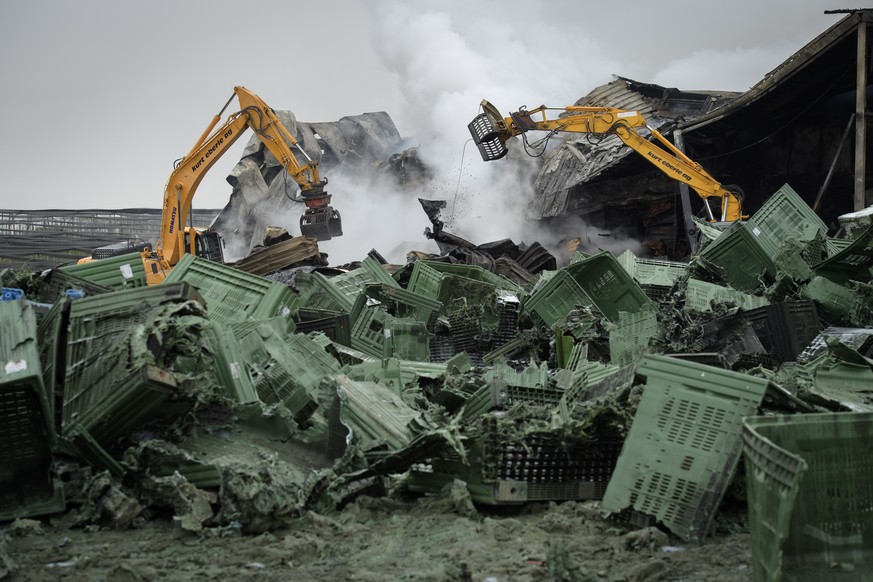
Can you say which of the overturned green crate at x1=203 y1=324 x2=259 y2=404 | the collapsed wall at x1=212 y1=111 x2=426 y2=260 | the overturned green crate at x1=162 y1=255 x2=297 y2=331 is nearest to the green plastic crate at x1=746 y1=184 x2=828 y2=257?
the overturned green crate at x1=162 y1=255 x2=297 y2=331

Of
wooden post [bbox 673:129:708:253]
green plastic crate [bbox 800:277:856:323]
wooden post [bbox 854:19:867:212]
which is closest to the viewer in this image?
green plastic crate [bbox 800:277:856:323]

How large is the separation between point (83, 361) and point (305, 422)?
1.42 metres

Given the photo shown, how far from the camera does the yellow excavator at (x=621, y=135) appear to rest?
45.5 ft

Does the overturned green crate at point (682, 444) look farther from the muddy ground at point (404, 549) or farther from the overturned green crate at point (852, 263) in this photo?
the overturned green crate at point (852, 263)

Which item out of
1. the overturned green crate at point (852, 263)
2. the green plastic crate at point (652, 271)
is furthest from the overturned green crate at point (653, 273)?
the overturned green crate at point (852, 263)

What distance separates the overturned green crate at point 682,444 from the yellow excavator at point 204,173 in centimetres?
1008

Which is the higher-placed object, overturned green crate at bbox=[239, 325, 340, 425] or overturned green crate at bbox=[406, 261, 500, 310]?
overturned green crate at bbox=[406, 261, 500, 310]

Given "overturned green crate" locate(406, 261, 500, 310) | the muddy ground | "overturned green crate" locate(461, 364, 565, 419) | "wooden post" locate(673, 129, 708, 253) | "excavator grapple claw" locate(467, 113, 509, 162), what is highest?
"excavator grapple claw" locate(467, 113, 509, 162)

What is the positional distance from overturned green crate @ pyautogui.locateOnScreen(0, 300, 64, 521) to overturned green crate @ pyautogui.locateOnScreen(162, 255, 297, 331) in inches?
124

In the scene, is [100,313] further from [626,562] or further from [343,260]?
[343,260]

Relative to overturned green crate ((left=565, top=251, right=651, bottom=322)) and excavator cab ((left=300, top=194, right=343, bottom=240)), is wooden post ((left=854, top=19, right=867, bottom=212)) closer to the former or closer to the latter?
overturned green crate ((left=565, top=251, right=651, bottom=322))

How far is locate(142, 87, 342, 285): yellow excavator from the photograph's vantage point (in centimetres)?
1321

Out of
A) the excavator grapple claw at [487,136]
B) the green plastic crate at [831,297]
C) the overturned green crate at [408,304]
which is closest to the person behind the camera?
the green plastic crate at [831,297]

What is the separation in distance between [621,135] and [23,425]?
40.7ft
